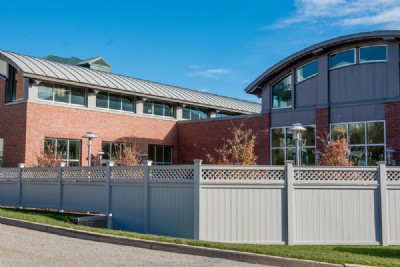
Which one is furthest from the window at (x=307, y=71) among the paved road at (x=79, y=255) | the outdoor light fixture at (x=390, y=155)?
the paved road at (x=79, y=255)

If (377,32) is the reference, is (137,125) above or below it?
below

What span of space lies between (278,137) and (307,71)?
3412 mm

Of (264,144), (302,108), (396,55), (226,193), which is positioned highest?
(396,55)

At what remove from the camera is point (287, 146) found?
2327 cm

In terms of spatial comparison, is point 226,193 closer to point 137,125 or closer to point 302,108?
point 302,108

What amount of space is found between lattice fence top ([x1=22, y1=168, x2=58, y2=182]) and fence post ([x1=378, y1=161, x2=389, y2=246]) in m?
10.5

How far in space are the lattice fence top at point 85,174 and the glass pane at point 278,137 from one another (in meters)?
10.8

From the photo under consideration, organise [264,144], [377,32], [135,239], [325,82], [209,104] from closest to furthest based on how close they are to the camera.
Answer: [135,239], [377,32], [325,82], [264,144], [209,104]

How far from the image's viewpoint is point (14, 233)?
12312mm

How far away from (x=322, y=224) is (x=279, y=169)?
166 cm

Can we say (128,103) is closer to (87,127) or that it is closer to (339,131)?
(87,127)

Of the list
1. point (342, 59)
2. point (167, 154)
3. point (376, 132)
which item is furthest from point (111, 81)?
point (376, 132)

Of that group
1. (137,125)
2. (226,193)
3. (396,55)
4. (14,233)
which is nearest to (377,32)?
(396,55)

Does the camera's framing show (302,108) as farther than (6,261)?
Yes
